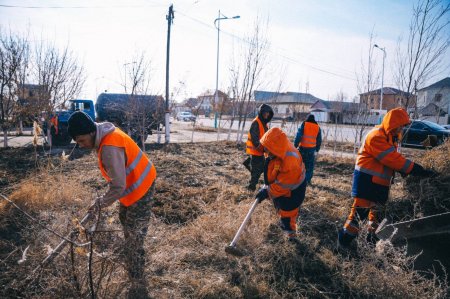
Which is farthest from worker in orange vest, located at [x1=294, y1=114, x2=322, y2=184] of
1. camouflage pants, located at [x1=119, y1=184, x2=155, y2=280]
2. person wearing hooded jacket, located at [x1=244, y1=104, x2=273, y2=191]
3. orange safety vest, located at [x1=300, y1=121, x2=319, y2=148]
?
camouflage pants, located at [x1=119, y1=184, x2=155, y2=280]

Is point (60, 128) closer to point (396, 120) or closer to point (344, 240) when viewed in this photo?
point (344, 240)

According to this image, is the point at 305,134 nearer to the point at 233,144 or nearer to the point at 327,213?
the point at 327,213

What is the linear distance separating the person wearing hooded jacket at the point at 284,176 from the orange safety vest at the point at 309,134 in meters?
1.96

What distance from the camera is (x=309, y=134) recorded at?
510 cm

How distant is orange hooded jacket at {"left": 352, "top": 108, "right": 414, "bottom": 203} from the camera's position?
109 inches

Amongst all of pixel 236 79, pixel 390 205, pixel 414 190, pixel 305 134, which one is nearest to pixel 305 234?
pixel 390 205

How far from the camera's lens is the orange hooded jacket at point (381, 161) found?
9.05 ft

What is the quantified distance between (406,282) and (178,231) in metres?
2.38

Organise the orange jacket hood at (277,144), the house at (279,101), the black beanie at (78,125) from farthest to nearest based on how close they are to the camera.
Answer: the house at (279,101) < the orange jacket hood at (277,144) < the black beanie at (78,125)

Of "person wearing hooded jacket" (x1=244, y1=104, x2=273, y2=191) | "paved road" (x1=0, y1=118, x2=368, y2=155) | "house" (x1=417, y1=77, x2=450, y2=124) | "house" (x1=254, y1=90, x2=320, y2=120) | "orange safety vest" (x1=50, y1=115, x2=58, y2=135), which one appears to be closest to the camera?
"person wearing hooded jacket" (x1=244, y1=104, x2=273, y2=191)

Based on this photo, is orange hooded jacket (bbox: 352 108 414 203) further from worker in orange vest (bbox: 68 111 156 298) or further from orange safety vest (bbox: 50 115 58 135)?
orange safety vest (bbox: 50 115 58 135)

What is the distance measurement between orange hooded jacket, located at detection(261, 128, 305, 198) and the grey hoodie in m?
1.52

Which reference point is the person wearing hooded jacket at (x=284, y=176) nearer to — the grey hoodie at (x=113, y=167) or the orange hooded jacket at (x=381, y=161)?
the orange hooded jacket at (x=381, y=161)

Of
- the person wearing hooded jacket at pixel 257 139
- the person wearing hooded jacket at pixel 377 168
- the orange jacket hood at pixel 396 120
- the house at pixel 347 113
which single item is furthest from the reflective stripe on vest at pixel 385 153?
the house at pixel 347 113
